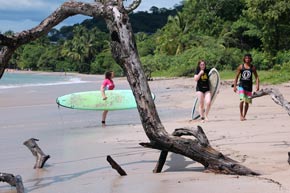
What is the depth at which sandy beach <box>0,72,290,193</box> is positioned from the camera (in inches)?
191

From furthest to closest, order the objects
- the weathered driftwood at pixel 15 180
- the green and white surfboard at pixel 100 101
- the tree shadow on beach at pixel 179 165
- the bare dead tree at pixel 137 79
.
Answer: the green and white surfboard at pixel 100 101 → the tree shadow on beach at pixel 179 165 → the bare dead tree at pixel 137 79 → the weathered driftwood at pixel 15 180

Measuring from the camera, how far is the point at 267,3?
31.2 metres

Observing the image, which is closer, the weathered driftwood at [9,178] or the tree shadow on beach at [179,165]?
the weathered driftwood at [9,178]

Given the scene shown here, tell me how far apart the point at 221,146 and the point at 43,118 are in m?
7.63

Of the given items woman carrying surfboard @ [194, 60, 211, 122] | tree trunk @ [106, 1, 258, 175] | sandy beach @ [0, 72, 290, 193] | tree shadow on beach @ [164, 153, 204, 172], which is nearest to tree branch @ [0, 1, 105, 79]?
tree trunk @ [106, 1, 258, 175]

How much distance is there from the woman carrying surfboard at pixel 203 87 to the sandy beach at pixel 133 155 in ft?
1.08

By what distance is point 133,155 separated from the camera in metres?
6.96

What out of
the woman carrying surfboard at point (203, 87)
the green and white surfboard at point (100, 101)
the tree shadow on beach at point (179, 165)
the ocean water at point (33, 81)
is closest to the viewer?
the tree shadow on beach at point (179, 165)

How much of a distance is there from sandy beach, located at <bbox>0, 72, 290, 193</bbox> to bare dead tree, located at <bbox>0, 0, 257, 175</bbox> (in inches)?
8.1

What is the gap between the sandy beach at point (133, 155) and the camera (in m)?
4.86

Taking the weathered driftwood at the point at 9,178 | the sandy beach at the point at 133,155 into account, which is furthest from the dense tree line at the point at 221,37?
the weathered driftwood at the point at 9,178

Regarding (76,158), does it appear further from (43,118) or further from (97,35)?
(97,35)

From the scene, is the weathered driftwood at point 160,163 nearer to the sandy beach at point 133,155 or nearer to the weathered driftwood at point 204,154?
the sandy beach at point 133,155

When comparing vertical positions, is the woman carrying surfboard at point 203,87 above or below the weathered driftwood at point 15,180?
above
